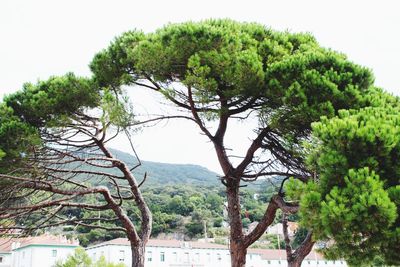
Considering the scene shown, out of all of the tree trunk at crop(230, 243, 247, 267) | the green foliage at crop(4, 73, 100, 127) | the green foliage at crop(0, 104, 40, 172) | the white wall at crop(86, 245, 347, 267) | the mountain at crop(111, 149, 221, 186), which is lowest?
the white wall at crop(86, 245, 347, 267)

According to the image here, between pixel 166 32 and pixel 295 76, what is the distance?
1.88 meters

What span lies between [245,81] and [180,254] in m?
38.5

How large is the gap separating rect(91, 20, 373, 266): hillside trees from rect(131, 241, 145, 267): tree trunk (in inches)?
72.1

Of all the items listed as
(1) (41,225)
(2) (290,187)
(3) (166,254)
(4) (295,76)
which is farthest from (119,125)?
(3) (166,254)

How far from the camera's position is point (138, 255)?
777cm

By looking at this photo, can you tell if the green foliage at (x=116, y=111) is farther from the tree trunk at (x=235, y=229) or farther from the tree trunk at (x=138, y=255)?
the tree trunk at (x=138, y=255)

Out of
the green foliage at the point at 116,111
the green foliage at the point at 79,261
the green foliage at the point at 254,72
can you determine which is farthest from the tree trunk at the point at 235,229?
the green foliage at the point at 79,261

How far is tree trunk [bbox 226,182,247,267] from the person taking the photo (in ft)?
22.5

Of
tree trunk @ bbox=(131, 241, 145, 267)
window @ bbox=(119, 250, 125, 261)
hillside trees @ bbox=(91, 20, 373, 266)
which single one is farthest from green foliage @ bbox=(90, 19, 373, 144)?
window @ bbox=(119, 250, 125, 261)

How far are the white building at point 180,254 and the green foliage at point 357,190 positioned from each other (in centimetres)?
3602

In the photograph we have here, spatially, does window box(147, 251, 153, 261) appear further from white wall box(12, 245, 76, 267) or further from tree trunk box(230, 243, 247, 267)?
tree trunk box(230, 243, 247, 267)

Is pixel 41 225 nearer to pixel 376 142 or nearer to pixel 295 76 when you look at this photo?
pixel 295 76

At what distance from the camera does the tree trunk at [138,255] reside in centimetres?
771

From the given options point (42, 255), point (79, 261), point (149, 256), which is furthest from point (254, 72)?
point (149, 256)
